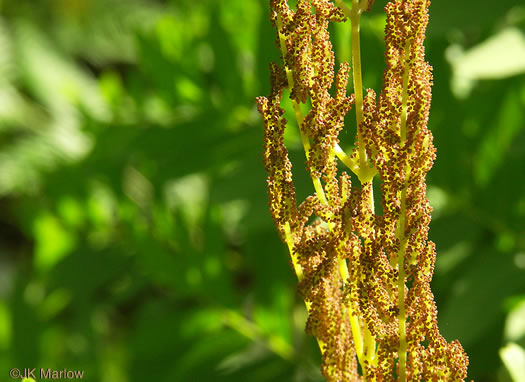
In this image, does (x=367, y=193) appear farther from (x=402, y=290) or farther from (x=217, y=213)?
(x=217, y=213)

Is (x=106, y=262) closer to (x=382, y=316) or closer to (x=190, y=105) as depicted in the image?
(x=190, y=105)

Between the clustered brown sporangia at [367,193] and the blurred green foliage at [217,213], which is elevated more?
the blurred green foliage at [217,213]

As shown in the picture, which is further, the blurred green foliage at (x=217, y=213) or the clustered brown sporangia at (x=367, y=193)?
the blurred green foliage at (x=217, y=213)

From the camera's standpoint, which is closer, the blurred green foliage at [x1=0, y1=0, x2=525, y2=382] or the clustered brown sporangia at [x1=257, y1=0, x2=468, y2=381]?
the clustered brown sporangia at [x1=257, y1=0, x2=468, y2=381]

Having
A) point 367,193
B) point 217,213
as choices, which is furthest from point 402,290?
point 217,213

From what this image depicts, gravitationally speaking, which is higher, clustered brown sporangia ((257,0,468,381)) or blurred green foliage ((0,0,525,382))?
blurred green foliage ((0,0,525,382))

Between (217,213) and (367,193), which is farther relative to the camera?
(217,213)
